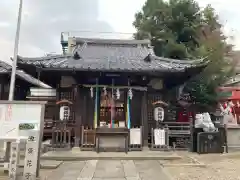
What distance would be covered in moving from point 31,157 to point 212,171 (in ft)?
16.7

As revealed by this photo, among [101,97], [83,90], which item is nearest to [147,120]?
[101,97]

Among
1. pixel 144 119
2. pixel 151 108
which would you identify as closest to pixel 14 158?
pixel 144 119

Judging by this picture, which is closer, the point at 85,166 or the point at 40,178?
the point at 40,178

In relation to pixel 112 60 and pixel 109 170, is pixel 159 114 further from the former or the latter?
pixel 109 170

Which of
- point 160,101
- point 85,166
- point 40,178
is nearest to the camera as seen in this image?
point 40,178

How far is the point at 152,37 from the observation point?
21812 mm

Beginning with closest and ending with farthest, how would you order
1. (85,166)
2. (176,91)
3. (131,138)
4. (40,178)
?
1. (40,178)
2. (85,166)
3. (131,138)
4. (176,91)

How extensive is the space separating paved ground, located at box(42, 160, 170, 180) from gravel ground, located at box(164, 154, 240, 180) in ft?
1.46

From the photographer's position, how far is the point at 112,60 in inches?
478

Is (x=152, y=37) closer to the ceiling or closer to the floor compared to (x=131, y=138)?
closer to the ceiling

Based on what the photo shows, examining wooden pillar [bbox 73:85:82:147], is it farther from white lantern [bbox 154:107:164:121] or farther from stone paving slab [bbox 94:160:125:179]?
white lantern [bbox 154:107:164:121]

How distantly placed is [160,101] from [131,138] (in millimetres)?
2125

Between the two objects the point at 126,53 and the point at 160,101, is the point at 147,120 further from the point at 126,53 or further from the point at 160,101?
the point at 126,53

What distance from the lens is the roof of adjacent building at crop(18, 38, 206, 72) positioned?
1000 cm
